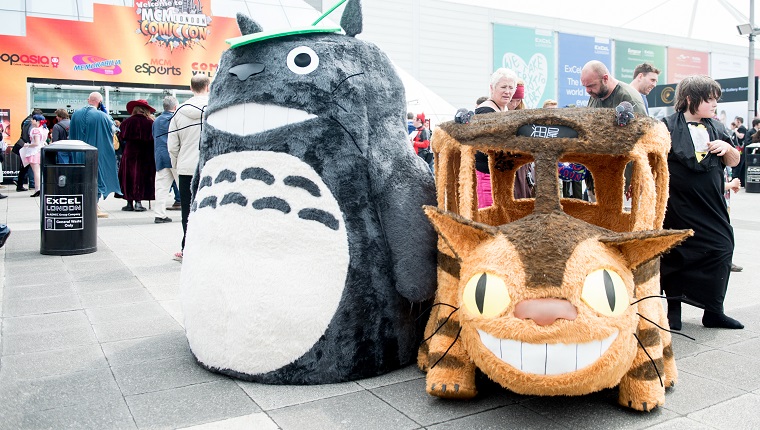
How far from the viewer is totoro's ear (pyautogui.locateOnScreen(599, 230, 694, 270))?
2.56 m

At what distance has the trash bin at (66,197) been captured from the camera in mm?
6867

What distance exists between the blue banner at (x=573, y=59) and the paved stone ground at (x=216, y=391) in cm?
2736

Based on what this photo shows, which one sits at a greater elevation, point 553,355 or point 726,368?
point 553,355

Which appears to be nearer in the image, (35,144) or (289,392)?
(289,392)

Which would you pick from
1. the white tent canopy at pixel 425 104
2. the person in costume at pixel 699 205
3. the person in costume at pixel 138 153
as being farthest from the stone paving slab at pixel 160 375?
the white tent canopy at pixel 425 104

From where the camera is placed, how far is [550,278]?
2.46 metres

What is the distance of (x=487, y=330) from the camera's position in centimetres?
252

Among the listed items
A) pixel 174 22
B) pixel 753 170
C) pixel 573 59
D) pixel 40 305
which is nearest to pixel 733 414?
pixel 40 305

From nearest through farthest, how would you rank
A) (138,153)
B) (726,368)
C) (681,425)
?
1. (681,425)
2. (726,368)
3. (138,153)

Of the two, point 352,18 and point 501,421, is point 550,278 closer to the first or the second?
point 501,421

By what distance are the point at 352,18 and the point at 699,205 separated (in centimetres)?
253

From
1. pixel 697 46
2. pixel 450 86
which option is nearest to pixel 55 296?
pixel 450 86

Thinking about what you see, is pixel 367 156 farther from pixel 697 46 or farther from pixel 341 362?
pixel 697 46

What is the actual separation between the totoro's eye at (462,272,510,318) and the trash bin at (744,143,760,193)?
53.7 ft
